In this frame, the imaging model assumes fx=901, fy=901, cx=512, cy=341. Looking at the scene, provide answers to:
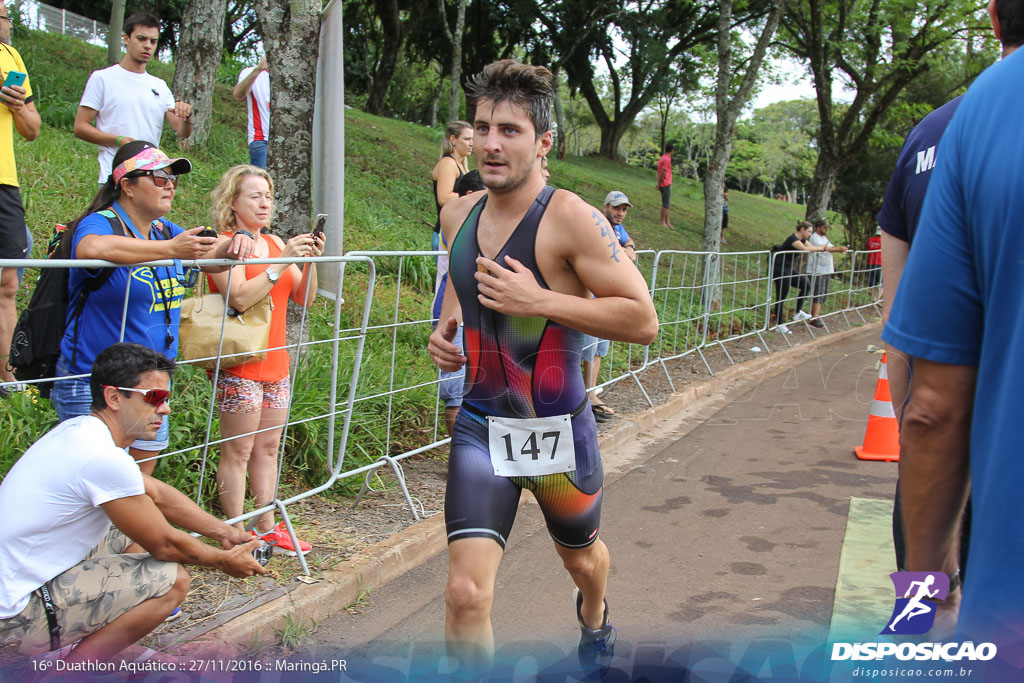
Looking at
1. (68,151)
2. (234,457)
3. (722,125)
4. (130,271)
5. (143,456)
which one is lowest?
(234,457)

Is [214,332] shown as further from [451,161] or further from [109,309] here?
[451,161]

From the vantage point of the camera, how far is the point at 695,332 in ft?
33.9

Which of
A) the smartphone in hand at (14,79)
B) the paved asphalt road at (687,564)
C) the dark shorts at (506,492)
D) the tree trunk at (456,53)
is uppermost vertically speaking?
the tree trunk at (456,53)

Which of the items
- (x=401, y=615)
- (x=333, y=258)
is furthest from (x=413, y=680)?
(x=333, y=258)

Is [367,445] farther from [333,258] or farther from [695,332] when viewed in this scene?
[695,332]

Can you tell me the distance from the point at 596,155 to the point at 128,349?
35.4m

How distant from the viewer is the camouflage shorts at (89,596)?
2.85 metres

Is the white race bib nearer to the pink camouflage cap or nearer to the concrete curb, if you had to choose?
the concrete curb

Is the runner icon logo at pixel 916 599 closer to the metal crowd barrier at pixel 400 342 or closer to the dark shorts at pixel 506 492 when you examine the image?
the dark shorts at pixel 506 492

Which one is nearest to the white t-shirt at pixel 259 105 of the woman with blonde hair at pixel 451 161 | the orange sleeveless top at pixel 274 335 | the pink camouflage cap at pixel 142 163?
the woman with blonde hair at pixel 451 161

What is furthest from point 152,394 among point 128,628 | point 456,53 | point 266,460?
point 456,53

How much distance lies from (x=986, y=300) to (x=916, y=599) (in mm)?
684

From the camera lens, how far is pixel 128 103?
20.8 ft

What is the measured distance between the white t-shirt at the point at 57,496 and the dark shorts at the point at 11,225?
9.15 feet
